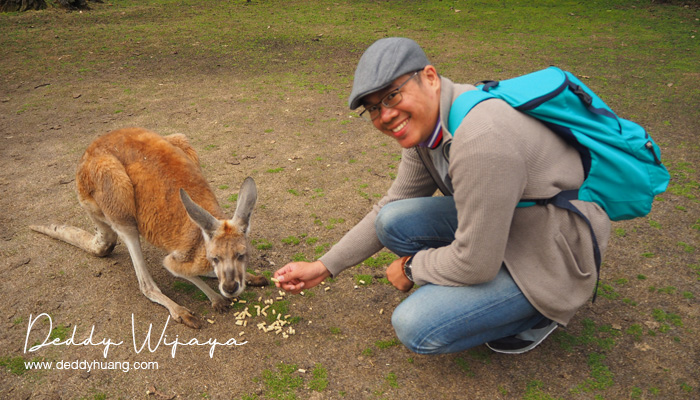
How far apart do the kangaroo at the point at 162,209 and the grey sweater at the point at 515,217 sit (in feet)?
3.47

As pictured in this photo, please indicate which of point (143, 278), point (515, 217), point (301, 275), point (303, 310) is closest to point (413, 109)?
point (515, 217)

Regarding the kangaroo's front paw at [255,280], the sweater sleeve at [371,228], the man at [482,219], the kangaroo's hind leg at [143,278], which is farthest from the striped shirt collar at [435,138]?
the kangaroo's hind leg at [143,278]

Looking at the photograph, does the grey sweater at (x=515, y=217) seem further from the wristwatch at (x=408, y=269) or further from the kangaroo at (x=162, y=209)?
the kangaroo at (x=162, y=209)

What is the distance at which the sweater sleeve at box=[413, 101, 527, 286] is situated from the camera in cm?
160

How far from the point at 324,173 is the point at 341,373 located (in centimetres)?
203

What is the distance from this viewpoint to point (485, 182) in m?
1.61

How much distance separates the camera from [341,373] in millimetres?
2307

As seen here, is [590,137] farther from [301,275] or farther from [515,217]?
[301,275]

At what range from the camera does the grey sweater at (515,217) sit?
162 cm

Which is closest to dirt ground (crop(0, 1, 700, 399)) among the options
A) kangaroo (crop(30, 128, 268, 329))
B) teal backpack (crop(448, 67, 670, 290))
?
kangaroo (crop(30, 128, 268, 329))

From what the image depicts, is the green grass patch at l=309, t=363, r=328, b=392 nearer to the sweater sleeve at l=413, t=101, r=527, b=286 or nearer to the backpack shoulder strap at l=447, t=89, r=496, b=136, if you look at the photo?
the sweater sleeve at l=413, t=101, r=527, b=286

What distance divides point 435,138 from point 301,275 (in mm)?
885

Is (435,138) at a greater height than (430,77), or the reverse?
(430,77)

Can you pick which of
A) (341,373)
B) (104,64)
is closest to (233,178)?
(341,373)
